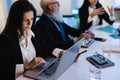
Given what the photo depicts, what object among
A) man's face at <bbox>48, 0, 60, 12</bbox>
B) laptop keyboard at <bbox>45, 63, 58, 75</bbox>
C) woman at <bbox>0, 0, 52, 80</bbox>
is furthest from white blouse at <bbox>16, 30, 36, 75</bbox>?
man's face at <bbox>48, 0, 60, 12</bbox>

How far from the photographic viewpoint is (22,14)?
1703 millimetres

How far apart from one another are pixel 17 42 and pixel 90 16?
1524 mm

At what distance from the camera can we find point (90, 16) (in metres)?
2.94

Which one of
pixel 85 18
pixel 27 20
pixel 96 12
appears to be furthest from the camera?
pixel 85 18

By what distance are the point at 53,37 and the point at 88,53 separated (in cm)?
56

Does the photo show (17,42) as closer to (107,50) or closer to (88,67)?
(88,67)

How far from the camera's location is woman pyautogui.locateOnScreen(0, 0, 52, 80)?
5.27ft

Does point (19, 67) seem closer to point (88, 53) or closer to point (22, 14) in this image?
point (22, 14)

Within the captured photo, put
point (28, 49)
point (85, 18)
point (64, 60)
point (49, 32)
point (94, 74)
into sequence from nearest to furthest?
point (64, 60) < point (94, 74) < point (28, 49) < point (49, 32) < point (85, 18)

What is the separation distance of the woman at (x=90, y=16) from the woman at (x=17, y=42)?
4.16 ft

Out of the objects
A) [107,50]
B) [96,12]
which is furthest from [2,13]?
[107,50]

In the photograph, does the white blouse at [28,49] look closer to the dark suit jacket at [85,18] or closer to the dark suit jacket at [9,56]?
the dark suit jacket at [9,56]

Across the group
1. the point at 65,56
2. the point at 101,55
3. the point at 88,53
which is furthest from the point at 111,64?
the point at 65,56

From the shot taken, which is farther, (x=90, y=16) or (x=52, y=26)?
(x=90, y=16)
